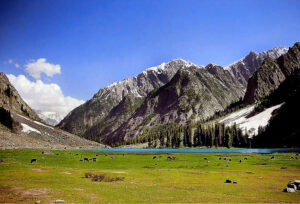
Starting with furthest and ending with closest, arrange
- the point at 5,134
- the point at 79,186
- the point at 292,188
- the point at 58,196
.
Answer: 1. the point at 5,134
2. the point at 79,186
3. the point at 292,188
4. the point at 58,196

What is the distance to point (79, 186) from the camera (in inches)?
1146

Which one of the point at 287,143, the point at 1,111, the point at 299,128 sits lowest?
the point at 287,143

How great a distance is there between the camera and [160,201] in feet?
70.5

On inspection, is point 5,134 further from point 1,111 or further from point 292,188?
point 292,188

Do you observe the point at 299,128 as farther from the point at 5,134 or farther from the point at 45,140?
the point at 5,134

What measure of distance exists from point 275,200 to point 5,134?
588 feet

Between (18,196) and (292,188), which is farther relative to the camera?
(292,188)

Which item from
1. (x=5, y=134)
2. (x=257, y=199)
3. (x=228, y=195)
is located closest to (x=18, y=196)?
(x=228, y=195)

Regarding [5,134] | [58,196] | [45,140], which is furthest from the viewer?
[45,140]

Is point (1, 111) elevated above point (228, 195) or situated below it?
above

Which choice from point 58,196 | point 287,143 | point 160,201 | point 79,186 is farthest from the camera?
point 287,143

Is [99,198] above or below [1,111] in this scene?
below

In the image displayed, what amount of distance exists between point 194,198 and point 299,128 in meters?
208

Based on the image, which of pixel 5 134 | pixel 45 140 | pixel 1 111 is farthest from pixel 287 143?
pixel 1 111
